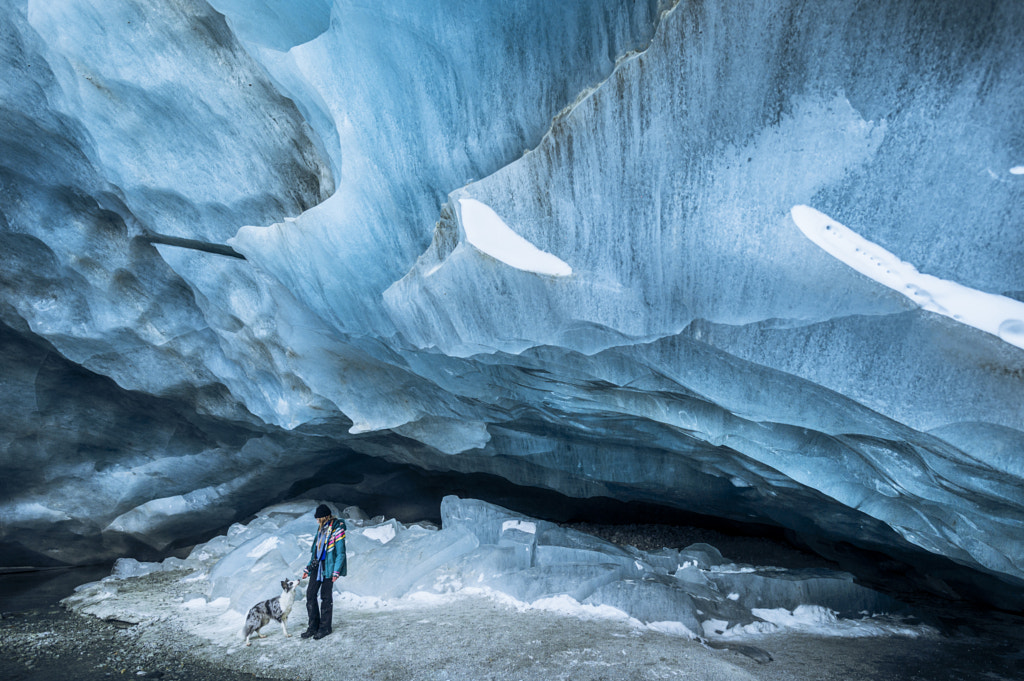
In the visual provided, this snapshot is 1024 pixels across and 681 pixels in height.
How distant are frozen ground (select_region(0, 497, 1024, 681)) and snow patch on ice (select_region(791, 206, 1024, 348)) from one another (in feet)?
7.54

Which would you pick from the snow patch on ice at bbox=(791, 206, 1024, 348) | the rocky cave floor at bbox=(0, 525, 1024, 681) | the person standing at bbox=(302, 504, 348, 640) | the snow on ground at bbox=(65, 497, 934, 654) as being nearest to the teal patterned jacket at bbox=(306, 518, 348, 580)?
the person standing at bbox=(302, 504, 348, 640)

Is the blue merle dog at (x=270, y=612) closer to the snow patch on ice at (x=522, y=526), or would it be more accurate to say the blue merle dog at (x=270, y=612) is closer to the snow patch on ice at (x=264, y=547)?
the snow patch on ice at (x=264, y=547)


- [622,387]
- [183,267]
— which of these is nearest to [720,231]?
[622,387]

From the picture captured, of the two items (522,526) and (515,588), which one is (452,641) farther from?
(522,526)

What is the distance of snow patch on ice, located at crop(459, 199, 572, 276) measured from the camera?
11.3 feet

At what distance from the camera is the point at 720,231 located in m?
3.07

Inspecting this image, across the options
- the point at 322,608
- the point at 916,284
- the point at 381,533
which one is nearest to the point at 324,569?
the point at 322,608

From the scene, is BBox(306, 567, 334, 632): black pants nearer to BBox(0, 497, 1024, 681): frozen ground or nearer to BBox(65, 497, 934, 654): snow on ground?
BBox(0, 497, 1024, 681): frozen ground

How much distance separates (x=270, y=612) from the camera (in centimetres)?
391

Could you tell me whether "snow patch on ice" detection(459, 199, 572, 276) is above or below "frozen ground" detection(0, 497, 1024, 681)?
above

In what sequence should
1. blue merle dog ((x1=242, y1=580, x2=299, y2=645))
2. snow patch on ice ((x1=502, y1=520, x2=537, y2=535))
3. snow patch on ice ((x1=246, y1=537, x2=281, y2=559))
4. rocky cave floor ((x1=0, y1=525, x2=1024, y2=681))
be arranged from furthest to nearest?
snow patch on ice ((x1=246, y1=537, x2=281, y2=559)) < snow patch on ice ((x1=502, y1=520, x2=537, y2=535)) < blue merle dog ((x1=242, y1=580, x2=299, y2=645)) < rocky cave floor ((x1=0, y1=525, x2=1024, y2=681))

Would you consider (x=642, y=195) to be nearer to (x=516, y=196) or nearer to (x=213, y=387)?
(x=516, y=196)

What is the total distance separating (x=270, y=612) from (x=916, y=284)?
4.43 meters

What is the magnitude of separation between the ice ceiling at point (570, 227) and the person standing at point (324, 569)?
4.69 feet
